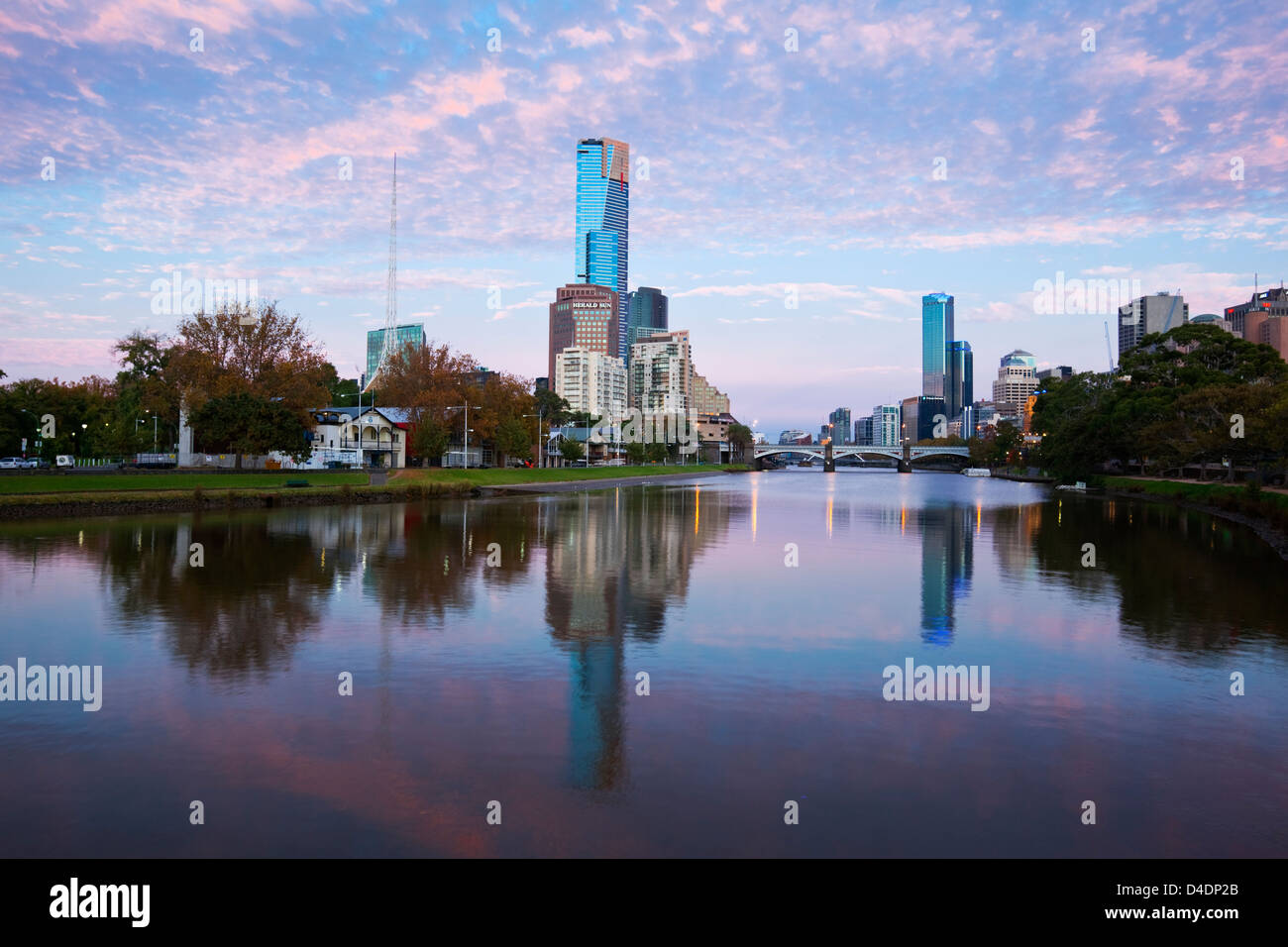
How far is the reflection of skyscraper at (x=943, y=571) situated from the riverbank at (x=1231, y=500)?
11.6 meters

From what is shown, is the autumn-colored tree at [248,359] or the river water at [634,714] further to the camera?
the autumn-colored tree at [248,359]

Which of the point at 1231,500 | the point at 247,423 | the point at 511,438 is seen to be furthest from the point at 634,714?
the point at 511,438

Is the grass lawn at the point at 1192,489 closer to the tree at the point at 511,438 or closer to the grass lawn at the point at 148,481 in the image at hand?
the grass lawn at the point at 148,481

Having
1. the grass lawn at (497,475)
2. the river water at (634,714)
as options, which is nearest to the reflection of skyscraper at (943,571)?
the river water at (634,714)

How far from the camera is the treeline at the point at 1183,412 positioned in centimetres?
5753

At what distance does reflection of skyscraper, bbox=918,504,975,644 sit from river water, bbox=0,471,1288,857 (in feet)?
0.62

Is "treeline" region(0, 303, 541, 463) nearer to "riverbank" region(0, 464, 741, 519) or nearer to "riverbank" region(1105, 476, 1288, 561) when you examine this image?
"riverbank" region(0, 464, 741, 519)

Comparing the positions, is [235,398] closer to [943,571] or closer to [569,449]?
[943,571]

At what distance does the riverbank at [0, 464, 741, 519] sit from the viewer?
42.3 m

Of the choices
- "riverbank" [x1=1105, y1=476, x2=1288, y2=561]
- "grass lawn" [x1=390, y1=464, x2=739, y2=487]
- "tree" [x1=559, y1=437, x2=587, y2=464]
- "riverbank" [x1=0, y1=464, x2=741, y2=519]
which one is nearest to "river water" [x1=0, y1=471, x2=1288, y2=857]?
"riverbank" [x1=1105, y1=476, x2=1288, y2=561]

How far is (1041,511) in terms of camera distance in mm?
57500

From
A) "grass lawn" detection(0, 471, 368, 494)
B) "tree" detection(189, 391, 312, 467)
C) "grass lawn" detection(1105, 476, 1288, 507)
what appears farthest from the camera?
"tree" detection(189, 391, 312, 467)
